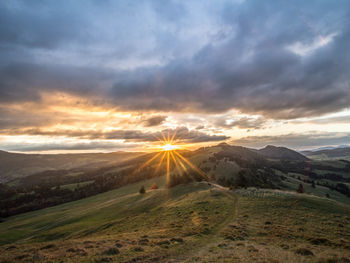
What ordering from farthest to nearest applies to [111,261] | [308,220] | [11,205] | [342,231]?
1. [11,205]
2. [308,220]
3. [342,231]
4. [111,261]

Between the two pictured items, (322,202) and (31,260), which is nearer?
(31,260)

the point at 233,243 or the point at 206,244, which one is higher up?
the point at 233,243

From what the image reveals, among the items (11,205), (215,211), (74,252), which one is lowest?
(11,205)

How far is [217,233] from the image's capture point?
84.3 ft

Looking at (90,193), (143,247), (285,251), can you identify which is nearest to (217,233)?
(285,251)

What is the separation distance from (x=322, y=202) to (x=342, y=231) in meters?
19.9

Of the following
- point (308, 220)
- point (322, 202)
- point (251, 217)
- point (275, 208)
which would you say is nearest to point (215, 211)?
point (251, 217)

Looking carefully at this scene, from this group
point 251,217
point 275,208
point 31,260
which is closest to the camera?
point 31,260

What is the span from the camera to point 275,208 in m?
37.4

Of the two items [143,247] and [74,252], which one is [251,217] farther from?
[74,252]

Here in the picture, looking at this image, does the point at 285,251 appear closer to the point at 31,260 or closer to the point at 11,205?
the point at 31,260

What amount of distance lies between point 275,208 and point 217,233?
19.0 metres

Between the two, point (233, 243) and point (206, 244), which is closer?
point (233, 243)

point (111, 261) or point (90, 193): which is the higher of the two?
point (111, 261)
